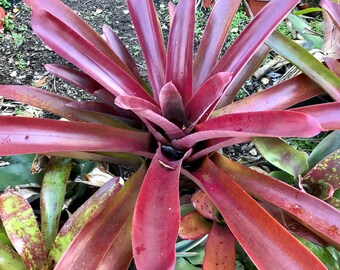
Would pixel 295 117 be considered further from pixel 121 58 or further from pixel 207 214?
pixel 121 58

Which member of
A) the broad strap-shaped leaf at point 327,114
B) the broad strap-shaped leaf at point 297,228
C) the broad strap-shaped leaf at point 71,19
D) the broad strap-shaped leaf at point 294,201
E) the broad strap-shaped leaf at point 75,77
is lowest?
the broad strap-shaped leaf at point 297,228

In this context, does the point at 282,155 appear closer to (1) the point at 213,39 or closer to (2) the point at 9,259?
(1) the point at 213,39

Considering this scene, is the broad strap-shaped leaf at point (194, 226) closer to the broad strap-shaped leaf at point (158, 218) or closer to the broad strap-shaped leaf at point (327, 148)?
the broad strap-shaped leaf at point (158, 218)

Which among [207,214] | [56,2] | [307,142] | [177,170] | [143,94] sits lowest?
[307,142]

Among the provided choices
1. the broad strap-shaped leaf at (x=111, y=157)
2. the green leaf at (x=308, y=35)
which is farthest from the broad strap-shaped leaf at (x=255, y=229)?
the green leaf at (x=308, y=35)

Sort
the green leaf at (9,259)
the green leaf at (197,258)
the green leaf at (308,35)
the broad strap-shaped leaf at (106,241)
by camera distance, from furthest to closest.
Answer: the green leaf at (308,35) < the green leaf at (197,258) < the green leaf at (9,259) < the broad strap-shaped leaf at (106,241)

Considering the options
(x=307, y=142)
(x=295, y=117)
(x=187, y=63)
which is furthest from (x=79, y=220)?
(x=307, y=142)

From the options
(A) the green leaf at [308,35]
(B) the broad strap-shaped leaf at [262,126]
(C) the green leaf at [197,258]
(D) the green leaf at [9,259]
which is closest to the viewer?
(B) the broad strap-shaped leaf at [262,126]

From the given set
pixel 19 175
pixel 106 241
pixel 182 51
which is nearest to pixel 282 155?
pixel 182 51
